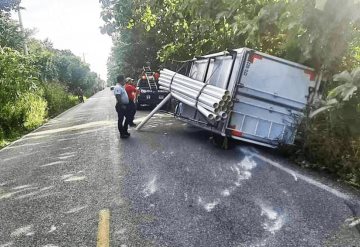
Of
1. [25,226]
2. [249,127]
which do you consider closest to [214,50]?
[249,127]

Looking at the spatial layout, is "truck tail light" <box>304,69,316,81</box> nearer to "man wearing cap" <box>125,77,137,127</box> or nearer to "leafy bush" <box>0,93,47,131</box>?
"man wearing cap" <box>125,77,137,127</box>

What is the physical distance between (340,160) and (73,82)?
46390 mm

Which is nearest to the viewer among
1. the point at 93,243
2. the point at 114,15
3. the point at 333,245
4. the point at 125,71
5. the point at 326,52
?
the point at 333,245

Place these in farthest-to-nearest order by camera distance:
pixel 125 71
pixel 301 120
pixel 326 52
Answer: pixel 125 71 → pixel 301 120 → pixel 326 52

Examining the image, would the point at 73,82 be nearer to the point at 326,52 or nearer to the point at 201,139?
the point at 201,139

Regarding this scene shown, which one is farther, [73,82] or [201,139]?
[73,82]

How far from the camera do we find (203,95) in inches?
368

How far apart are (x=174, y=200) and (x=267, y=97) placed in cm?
409

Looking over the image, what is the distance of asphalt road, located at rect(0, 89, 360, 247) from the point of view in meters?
4.50

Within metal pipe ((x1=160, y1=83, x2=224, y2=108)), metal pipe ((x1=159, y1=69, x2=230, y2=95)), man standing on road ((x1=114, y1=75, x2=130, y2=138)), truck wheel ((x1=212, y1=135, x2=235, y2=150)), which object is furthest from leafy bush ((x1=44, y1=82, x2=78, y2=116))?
truck wheel ((x1=212, y1=135, x2=235, y2=150))

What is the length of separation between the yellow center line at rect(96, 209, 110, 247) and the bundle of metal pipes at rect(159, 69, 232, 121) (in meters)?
3.91

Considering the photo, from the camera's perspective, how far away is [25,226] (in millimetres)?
5094

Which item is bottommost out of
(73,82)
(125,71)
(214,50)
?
(73,82)

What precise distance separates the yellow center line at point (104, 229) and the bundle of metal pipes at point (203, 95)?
3.91m
